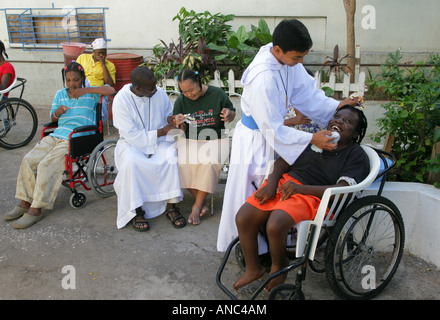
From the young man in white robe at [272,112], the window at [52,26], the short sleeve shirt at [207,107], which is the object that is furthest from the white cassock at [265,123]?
the window at [52,26]

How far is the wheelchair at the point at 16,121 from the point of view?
585 cm

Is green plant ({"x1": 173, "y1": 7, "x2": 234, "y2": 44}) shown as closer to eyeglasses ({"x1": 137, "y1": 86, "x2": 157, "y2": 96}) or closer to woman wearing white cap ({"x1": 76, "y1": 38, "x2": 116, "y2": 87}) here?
woman wearing white cap ({"x1": 76, "y1": 38, "x2": 116, "y2": 87})

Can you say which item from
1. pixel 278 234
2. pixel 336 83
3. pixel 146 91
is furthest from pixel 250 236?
pixel 336 83

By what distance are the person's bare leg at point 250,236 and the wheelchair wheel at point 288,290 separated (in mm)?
230

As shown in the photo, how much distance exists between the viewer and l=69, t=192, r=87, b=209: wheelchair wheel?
4.18 m

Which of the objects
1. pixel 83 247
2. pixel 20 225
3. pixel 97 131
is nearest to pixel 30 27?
pixel 97 131

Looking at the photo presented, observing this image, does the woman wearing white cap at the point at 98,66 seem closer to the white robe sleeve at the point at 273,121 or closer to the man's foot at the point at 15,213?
the man's foot at the point at 15,213

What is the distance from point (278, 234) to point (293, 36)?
1.26 meters

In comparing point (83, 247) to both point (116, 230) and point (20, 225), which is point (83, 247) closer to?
point (116, 230)

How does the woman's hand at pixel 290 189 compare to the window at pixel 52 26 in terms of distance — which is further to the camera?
the window at pixel 52 26

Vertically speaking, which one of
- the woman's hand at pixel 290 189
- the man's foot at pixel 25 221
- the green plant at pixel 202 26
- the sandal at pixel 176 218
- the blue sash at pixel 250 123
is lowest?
the sandal at pixel 176 218

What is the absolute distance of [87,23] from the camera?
7.79 meters

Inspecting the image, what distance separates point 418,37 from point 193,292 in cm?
594

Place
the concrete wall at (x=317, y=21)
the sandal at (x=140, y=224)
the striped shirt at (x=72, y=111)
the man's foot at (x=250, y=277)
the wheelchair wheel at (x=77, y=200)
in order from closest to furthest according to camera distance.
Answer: the man's foot at (x=250, y=277), the sandal at (x=140, y=224), the wheelchair wheel at (x=77, y=200), the striped shirt at (x=72, y=111), the concrete wall at (x=317, y=21)
